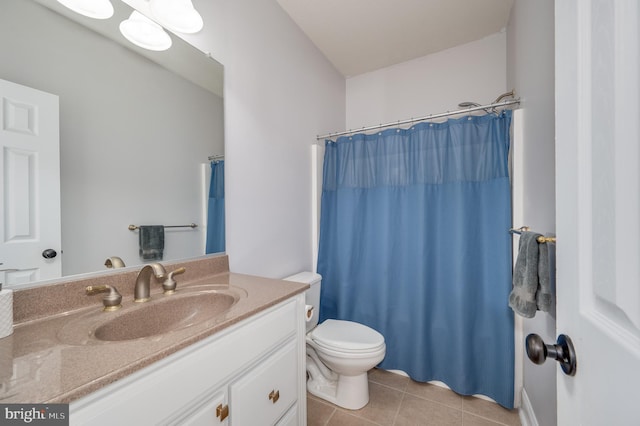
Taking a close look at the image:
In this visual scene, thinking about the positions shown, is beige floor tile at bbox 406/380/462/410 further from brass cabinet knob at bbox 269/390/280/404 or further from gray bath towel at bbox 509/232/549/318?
brass cabinet knob at bbox 269/390/280/404

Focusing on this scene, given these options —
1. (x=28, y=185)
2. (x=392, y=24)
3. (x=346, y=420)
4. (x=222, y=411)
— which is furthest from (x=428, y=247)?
(x=28, y=185)

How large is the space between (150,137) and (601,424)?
1519mm

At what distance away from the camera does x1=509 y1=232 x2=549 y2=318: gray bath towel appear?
3.16 ft

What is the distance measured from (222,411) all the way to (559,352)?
87 centimetres

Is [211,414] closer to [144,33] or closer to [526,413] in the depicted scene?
[144,33]

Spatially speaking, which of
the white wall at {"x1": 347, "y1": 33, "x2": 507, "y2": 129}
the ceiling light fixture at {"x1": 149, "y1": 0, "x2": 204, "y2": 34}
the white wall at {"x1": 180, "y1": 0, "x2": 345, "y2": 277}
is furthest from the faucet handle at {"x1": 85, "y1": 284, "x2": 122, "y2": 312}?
the white wall at {"x1": 347, "y1": 33, "x2": 507, "y2": 129}

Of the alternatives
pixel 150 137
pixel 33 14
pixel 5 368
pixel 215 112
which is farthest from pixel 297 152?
pixel 5 368

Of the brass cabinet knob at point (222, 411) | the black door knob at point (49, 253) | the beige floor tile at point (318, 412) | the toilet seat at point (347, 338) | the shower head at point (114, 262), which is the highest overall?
the black door knob at point (49, 253)

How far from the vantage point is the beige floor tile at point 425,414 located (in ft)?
4.67

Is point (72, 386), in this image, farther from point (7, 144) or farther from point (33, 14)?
point (33, 14)

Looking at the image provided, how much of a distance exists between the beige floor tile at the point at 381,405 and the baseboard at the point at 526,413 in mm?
664

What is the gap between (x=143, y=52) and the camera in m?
1.05

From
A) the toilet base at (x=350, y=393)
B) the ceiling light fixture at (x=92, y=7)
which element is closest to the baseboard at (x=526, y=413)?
the toilet base at (x=350, y=393)

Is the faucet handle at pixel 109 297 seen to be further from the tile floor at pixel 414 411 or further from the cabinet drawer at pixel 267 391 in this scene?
the tile floor at pixel 414 411
